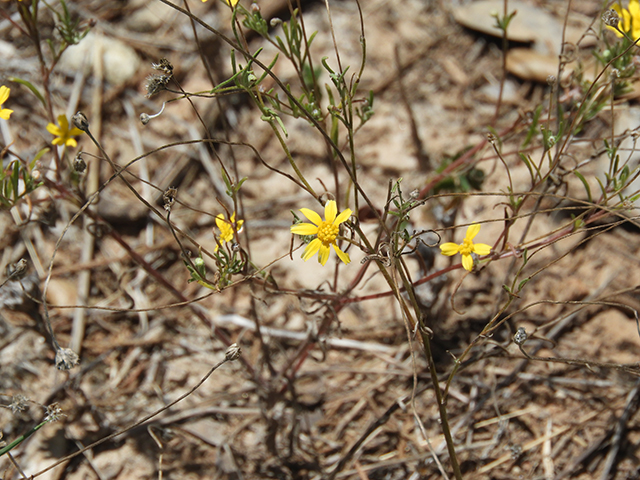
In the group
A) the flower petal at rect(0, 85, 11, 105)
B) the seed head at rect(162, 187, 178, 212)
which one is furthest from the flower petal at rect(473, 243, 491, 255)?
the flower petal at rect(0, 85, 11, 105)

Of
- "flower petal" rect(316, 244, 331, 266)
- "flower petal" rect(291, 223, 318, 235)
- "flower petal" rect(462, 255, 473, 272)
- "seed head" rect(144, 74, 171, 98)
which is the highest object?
"seed head" rect(144, 74, 171, 98)

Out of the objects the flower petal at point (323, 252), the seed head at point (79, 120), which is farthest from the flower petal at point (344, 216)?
the seed head at point (79, 120)

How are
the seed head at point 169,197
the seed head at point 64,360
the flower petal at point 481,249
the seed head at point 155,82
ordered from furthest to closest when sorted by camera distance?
the flower petal at point 481,249 → the seed head at point 64,360 → the seed head at point 169,197 → the seed head at point 155,82

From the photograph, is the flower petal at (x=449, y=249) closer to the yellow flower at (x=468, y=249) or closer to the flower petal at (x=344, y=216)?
the yellow flower at (x=468, y=249)

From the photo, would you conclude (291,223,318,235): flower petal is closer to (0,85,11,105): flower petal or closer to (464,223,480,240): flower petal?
(464,223,480,240): flower petal

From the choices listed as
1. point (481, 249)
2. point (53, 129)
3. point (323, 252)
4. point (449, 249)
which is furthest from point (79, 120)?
point (481, 249)

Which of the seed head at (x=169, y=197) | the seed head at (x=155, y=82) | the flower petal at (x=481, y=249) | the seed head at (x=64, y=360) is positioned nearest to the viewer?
the seed head at (x=155, y=82)

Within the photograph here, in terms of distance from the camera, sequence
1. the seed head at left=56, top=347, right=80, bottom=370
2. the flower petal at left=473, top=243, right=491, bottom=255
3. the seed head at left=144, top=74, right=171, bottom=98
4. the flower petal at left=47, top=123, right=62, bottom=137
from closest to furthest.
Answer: the seed head at left=144, top=74, right=171, bottom=98
the seed head at left=56, top=347, right=80, bottom=370
the flower petal at left=473, top=243, right=491, bottom=255
the flower petal at left=47, top=123, right=62, bottom=137

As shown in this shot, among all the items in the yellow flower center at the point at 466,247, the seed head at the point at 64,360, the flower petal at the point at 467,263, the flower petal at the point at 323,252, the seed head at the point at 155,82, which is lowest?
the seed head at the point at 64,360

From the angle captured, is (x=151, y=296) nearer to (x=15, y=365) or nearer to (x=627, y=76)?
(x=15, y=365)
